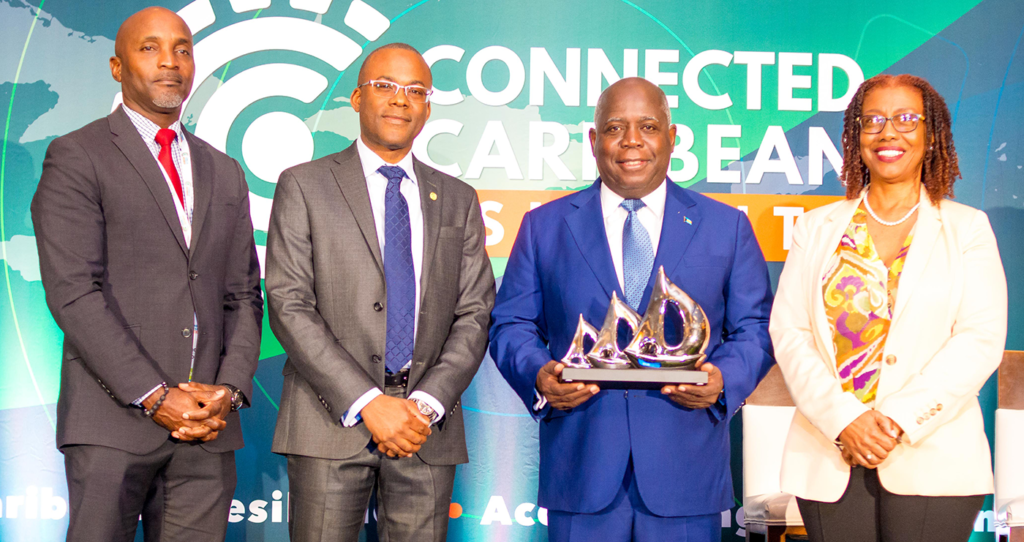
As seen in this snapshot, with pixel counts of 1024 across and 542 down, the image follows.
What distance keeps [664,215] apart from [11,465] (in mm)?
3550

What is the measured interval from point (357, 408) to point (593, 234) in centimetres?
93

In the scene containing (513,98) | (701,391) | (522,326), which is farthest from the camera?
(513,98)

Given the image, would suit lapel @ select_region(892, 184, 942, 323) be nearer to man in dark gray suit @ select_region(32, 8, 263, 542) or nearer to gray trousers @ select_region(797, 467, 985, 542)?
gray trousers @ select_region(797, 467, 985, 542)

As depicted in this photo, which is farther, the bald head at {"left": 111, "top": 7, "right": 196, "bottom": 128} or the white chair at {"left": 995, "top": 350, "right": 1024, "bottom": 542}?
the white chair at {"left": 995, "top": 350, "right": 1024, "bottom": 542}

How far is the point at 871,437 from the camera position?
7.32 feet

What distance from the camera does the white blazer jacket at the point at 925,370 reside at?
2.24 m

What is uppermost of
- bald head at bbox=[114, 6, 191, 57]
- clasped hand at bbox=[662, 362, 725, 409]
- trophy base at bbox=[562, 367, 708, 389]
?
bald head at bbox=[114, 6, 191, 57]

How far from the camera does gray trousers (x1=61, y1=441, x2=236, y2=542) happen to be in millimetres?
2445

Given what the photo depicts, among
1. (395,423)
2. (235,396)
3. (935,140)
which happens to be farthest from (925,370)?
(235,396)

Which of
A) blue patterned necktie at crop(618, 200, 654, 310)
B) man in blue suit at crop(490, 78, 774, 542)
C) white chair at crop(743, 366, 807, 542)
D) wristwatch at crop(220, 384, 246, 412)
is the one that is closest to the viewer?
man in blue suit at crop(490, 78, 774, 542)

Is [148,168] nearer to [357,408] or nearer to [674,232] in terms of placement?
[357,408]

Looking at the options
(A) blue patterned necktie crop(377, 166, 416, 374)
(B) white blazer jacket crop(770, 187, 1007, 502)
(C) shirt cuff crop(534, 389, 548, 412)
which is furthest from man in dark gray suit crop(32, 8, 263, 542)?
(B) white blazer jacket crop(770, 187, 1007, 502)

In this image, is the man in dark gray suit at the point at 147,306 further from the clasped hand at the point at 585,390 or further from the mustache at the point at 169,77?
the clasped hand at the point at 585,390

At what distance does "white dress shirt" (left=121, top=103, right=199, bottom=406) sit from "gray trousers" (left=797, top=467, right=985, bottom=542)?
6.73ft
